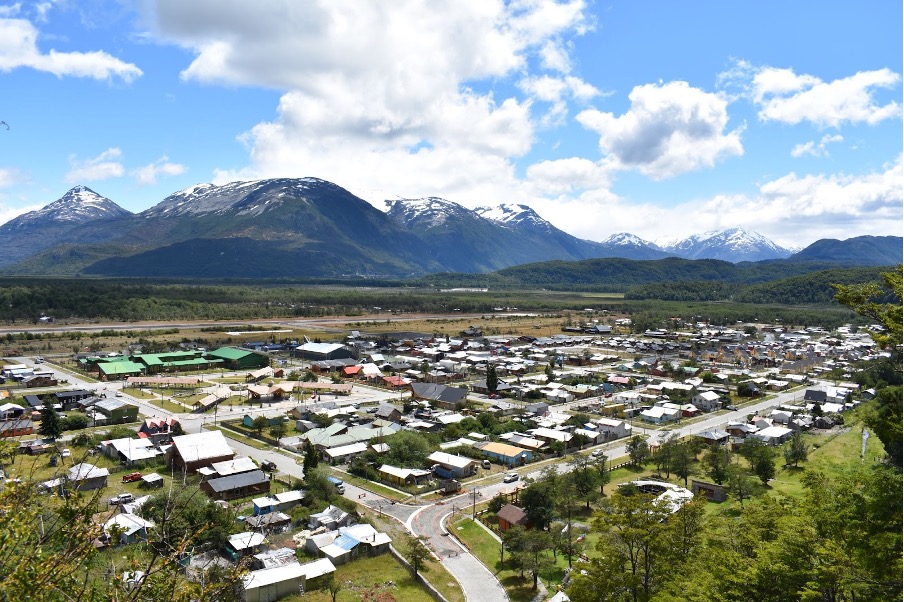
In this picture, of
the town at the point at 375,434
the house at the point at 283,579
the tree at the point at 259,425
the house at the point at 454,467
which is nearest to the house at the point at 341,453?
the town at the point at 375,434

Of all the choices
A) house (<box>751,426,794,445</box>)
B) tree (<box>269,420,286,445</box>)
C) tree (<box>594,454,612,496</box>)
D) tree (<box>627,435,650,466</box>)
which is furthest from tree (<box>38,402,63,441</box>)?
house (<box>751,426,794,445</box>)

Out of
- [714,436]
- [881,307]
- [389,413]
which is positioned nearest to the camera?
[881,307]

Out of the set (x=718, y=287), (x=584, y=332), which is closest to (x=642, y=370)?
(x=584, y=332)

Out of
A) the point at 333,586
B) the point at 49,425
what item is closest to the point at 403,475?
the point at 333,586

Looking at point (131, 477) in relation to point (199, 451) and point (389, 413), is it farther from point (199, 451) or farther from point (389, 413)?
point (389, 413)

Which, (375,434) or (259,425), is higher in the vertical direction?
(259,425)
